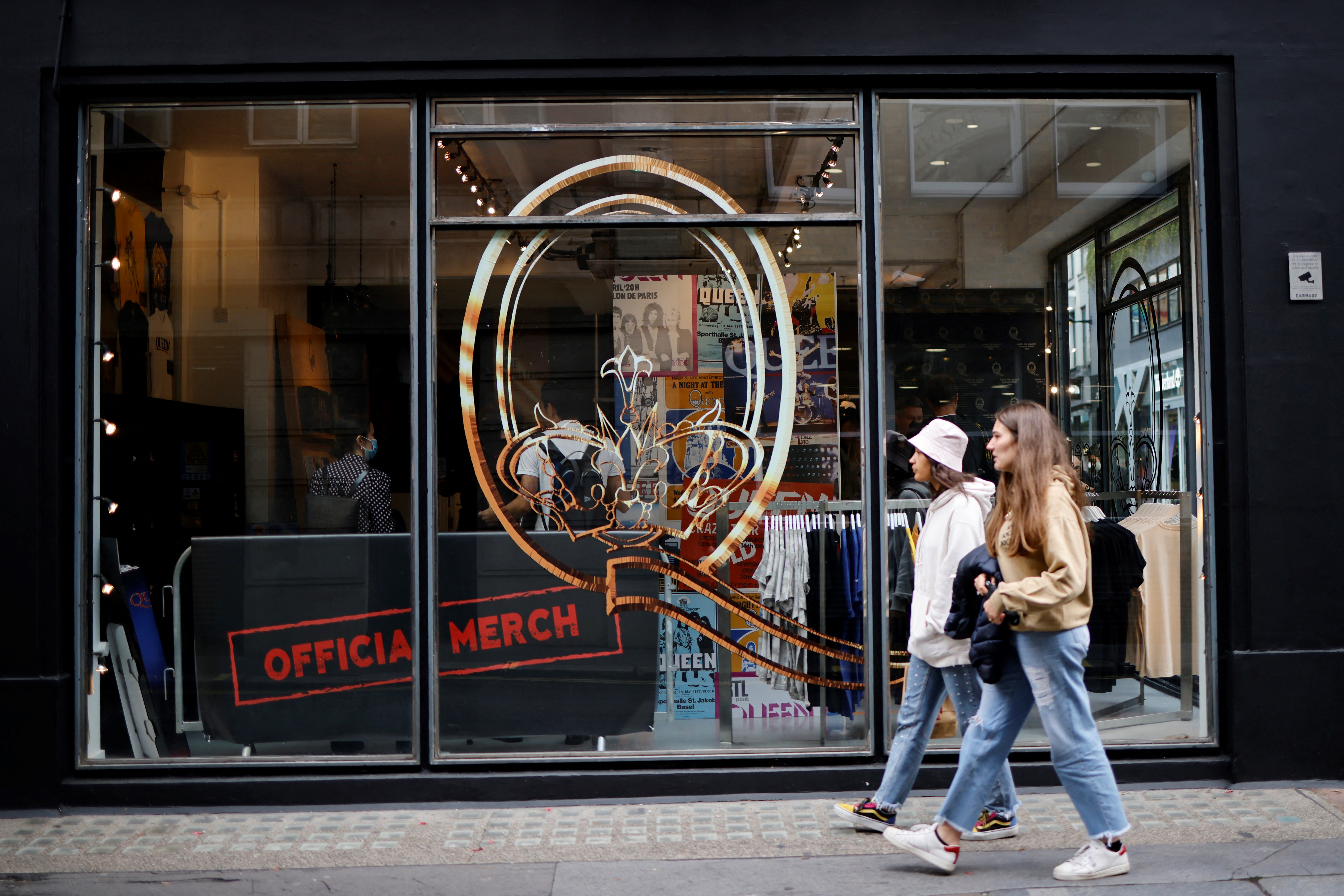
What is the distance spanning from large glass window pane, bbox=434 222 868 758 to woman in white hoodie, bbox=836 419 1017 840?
0.99 m

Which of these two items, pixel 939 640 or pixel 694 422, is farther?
pixel 694 422

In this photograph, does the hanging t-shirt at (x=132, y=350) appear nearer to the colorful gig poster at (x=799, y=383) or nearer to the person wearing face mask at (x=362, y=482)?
the person wearing face mask at (x=362, y=482)

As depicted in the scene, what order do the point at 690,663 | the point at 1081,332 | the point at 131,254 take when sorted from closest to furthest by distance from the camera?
1. the point at 690,663
2. the point at 131,254
3. the point at 1081,332

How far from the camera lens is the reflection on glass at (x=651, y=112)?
18.6 feet

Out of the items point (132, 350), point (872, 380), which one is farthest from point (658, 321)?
point (132, 350)

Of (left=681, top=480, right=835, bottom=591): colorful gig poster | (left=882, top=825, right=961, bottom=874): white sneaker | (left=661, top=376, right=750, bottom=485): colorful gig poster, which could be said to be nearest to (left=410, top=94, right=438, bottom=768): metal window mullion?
(left=661, top=376, right=750, bottom=485): colorful gig poster

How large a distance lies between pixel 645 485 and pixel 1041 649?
7.94ft

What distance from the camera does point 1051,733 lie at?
413 centimetres

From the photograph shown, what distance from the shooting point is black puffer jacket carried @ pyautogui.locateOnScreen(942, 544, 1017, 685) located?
163 inches

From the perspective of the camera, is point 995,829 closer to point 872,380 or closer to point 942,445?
point 942,445

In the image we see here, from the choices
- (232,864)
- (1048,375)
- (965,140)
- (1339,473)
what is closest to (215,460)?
(232,864)

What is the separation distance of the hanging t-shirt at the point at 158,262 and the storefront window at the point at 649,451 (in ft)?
5.79

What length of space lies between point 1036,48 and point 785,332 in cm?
198

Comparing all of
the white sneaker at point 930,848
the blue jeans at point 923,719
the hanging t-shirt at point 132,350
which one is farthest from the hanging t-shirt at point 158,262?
the white sneaker at point 930,848
